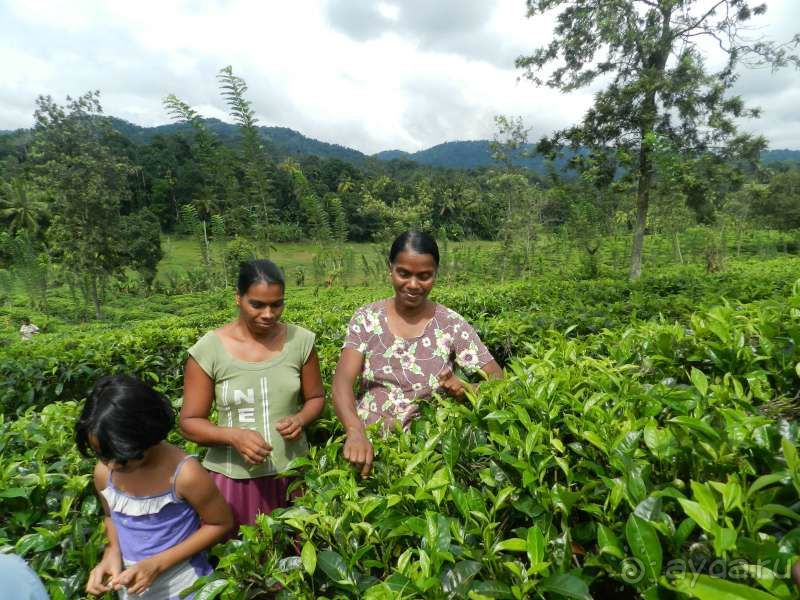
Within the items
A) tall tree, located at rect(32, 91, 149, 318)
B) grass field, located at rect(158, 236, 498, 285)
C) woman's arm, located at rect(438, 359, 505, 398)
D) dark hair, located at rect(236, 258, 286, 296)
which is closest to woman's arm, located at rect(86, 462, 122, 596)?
dark hair, located at rect(236, 258, 286, 296)

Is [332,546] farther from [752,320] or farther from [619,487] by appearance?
[752,320]

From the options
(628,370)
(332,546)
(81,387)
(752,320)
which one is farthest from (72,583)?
(81,387)

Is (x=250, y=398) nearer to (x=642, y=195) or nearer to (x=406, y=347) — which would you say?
(x=406, y=347)

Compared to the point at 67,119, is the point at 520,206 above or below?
below

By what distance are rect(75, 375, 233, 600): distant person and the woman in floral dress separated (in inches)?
24.9

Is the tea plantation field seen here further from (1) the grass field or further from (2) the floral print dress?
(1) the grass field

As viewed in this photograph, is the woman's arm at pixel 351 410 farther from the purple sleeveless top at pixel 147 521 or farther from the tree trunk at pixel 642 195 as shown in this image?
the tree trunk at pixel 642 195

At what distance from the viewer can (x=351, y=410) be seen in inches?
66.6

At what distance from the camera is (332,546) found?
1.13 m

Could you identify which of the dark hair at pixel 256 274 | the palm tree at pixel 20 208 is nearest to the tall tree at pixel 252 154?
the dark hair at pixel 256 274

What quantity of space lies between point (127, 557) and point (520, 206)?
20.0 meters

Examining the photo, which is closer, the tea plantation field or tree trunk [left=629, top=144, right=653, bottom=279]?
the tea plantation field

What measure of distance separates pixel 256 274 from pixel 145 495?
902 millimetres

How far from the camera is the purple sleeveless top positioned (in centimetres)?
155
